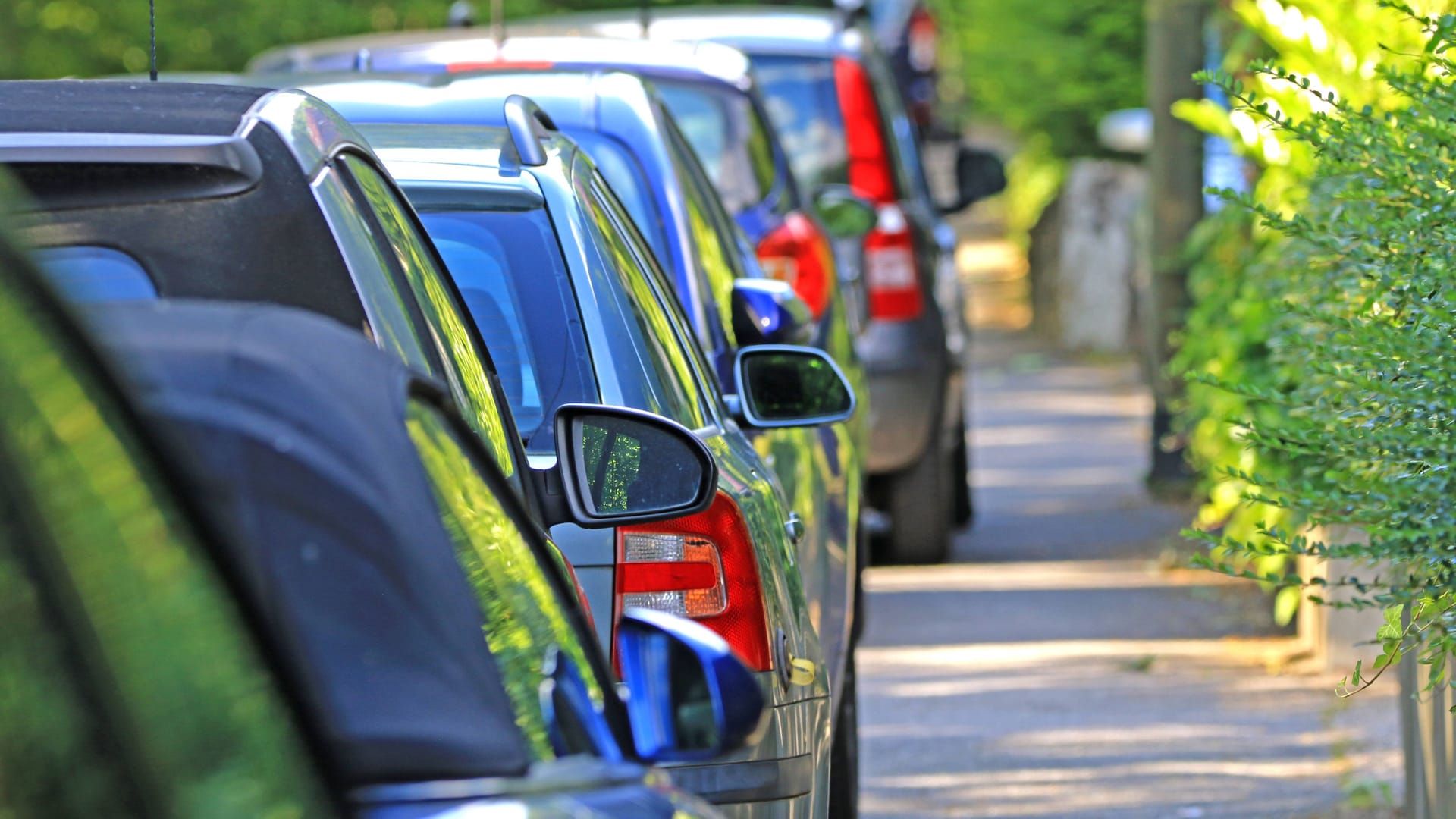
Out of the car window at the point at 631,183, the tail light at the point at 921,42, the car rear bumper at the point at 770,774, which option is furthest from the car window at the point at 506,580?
the tail light at the point at 921,42

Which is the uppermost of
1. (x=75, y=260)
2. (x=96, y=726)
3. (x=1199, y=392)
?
(x=75, y=260)

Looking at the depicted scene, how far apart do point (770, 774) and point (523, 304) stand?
2.98ft

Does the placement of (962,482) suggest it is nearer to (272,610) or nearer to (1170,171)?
(1170,171)

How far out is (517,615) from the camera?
206 centimetres

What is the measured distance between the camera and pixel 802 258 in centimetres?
688

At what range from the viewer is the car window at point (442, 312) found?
9.09ft

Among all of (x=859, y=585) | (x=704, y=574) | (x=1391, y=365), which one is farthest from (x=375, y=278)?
(x=859, y=585)

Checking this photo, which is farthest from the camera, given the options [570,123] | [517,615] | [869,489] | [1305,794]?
[869,489]

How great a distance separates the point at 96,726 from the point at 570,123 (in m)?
3.64

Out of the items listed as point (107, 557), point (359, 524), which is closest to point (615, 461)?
point (359, 524)

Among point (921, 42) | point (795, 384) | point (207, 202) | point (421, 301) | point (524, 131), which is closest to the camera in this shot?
point (207, 202)

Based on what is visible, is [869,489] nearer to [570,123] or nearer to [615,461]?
[570,123]

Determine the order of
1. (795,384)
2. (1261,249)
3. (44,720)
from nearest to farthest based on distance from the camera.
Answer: (44,720), (795,384), (1261,249)

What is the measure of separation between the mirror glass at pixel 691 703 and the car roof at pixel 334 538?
0.32 meters
